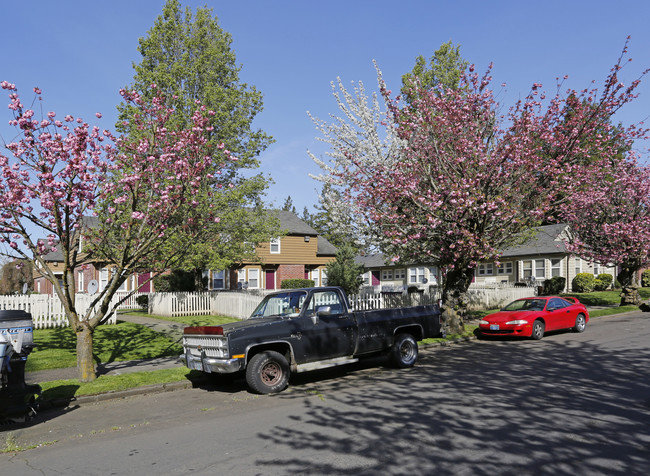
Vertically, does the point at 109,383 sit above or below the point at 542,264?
below

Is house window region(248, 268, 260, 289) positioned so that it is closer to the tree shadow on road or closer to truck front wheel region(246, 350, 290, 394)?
the tree shadow on road

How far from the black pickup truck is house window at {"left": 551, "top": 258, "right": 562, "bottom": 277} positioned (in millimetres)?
32641

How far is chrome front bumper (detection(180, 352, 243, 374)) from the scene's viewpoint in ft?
27.4

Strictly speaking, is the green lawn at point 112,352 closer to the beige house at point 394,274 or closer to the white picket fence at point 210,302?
the white picket fence at point 210,302

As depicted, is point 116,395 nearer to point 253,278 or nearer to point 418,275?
point 253,278

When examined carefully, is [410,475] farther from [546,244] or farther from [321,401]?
[546,244]

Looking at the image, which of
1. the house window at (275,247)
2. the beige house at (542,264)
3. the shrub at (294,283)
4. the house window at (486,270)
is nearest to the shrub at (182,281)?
the shrub at (294,283)

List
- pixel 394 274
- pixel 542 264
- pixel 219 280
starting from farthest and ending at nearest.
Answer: pixel 394 274, pixel 542 264, pixel 219 280

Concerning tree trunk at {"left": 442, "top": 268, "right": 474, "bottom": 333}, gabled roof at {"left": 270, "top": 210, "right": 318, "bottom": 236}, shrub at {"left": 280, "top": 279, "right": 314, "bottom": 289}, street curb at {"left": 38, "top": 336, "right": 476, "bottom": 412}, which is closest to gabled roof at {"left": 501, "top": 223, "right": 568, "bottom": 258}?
gabled roof at {"left": 270, "top": 210, "right": 318, "bottom": 236}

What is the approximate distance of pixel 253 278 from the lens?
38625mm

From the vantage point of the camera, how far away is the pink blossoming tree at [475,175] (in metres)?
14.9

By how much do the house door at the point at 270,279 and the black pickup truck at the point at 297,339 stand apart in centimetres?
2912

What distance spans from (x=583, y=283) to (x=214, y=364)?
35.9 metres

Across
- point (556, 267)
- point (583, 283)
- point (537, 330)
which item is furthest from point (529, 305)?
point (556, 267)
